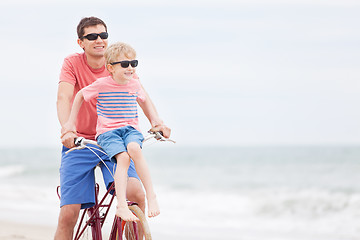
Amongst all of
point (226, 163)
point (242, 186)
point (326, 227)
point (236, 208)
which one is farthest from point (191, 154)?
point (326, 227)

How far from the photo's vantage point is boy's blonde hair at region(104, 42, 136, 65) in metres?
3.21

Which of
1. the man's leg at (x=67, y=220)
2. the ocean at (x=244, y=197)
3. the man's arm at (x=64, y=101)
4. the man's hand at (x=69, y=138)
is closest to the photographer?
the man's hand at (x=69, y=138)

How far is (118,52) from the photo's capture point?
3.21m

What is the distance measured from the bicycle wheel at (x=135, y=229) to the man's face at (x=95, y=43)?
1.08m

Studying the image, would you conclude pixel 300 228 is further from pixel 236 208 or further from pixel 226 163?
pixel 226 163

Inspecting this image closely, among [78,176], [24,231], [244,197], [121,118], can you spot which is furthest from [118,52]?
[244,197]

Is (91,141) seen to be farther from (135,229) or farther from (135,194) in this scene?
(135,229)

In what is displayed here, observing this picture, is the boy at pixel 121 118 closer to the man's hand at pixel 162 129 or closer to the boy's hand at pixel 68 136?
the boy's hand at pixel 68 136

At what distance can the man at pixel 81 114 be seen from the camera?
3729mm

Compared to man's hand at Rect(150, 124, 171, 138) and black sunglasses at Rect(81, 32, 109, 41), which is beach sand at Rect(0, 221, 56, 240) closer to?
black sunglasses at Rect(81, 32, 109, 41)

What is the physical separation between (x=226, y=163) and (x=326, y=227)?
57.1ft

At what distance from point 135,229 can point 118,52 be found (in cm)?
100

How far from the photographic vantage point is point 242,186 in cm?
1738

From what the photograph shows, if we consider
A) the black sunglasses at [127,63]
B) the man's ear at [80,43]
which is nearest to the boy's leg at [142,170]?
the black sunglasses at [127,63]
